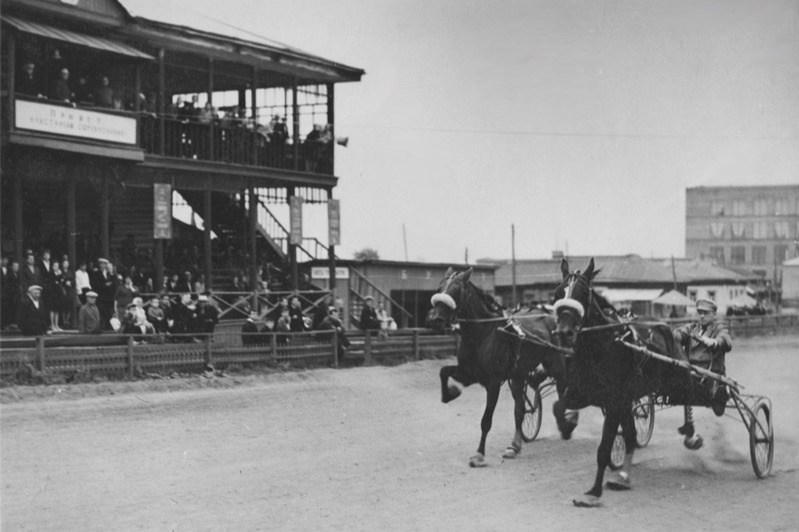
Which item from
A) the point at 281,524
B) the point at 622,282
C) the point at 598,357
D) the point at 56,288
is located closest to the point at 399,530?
the point at 281,524

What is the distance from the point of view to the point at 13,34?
2216 cm

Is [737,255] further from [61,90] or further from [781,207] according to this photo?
[61,90]

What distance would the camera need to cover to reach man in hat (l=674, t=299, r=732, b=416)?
1217 centimetres

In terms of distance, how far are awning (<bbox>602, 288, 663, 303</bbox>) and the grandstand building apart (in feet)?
113

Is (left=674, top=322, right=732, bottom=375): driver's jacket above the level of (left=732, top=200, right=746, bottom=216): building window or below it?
below

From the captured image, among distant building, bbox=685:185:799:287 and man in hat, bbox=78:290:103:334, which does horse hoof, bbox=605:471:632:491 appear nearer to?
man in hat, bbox=78:290:103:334

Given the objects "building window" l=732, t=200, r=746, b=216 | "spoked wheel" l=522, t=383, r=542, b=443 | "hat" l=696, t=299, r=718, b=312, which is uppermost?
"building window" l=732, t=200, r=746, b=216

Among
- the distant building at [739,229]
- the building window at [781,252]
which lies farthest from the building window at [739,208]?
the building window at [781,252]

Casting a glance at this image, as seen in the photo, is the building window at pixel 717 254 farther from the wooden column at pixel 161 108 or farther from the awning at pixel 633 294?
the wooden column at pixel 161 108

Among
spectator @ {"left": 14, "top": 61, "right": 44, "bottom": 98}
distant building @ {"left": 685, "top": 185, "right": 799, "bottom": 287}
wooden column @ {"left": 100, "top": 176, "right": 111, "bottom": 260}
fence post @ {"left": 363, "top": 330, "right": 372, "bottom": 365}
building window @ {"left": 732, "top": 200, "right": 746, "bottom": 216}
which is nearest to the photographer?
spectator @ {"left": 14, "top": 61, "right": 44, "bottom": 98}

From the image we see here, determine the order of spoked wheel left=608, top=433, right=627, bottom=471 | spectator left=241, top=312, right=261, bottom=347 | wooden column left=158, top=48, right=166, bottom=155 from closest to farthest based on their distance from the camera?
spoked wheel left=608, top=433, right=627, bottom=471, spectator left=241, top=312, right=261, bottom=347, wooden column left=158, top=48, right=166, bottom=155

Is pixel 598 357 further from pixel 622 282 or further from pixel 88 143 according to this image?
pixel 622 282

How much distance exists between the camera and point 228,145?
28719 mm

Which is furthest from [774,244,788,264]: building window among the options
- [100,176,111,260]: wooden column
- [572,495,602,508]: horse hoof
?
[572,495,602,508]: horse hoof
